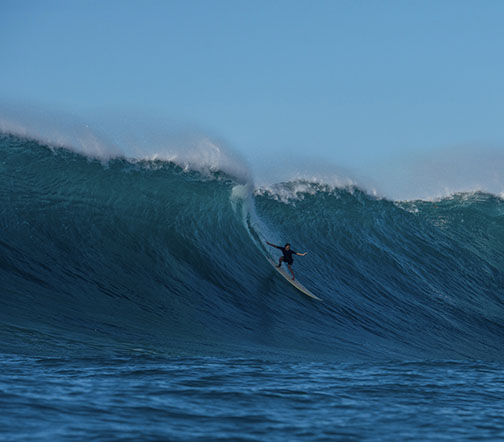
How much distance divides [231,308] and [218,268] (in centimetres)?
166

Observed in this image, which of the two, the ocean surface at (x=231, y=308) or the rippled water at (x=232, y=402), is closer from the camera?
the rippled water at (x=232, y=402)

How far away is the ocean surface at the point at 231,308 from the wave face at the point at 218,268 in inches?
1.7

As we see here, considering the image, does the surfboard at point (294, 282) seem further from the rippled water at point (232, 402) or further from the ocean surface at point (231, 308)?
the rippled water at point (232, 402)

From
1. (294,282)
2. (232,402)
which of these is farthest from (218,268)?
(232,402)

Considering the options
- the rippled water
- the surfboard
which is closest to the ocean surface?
the rippled water

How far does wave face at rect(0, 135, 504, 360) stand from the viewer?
27.3 feet

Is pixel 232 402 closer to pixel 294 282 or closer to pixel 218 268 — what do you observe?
pixel 218 268

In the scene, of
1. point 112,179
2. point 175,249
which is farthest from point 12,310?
point 112,179

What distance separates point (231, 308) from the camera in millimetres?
9953

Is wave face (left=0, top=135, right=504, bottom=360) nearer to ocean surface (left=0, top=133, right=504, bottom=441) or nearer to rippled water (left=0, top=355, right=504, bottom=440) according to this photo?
ocean surface (left=0, top=133, right=504, bottom=441)

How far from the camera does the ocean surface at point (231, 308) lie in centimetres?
466

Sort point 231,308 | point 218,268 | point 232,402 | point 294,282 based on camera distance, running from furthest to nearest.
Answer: point 294,282
point 218,268
point 231,308
point 232,402

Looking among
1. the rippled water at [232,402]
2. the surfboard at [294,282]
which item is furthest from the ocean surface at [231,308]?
the surfboard at [294,282]

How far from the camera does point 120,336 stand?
7.52 metres
